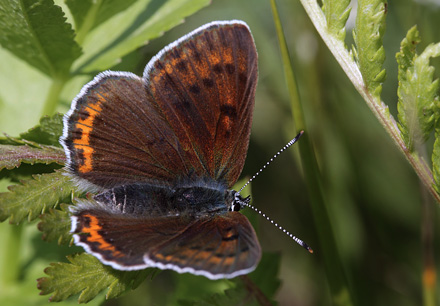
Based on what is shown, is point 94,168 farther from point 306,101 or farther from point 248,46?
point 306,101

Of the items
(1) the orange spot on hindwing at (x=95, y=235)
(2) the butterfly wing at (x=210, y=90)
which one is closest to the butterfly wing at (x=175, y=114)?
(2) the butterfly wing at (x=210, y=90)

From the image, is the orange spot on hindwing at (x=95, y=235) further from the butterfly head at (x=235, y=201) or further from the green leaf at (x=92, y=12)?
the green leaf at (x=92, y=12)

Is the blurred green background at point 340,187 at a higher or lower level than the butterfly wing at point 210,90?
lower

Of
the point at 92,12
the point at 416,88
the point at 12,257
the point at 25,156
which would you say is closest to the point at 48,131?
the point at 25,156

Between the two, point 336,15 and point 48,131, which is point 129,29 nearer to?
point 48,131

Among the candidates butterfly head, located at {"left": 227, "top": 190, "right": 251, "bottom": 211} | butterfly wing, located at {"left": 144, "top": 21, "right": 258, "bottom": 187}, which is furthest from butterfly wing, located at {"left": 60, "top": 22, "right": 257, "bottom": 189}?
butterfly head, located at {"left": 227, "top": 190, "right": 251, "bottom": 211}
